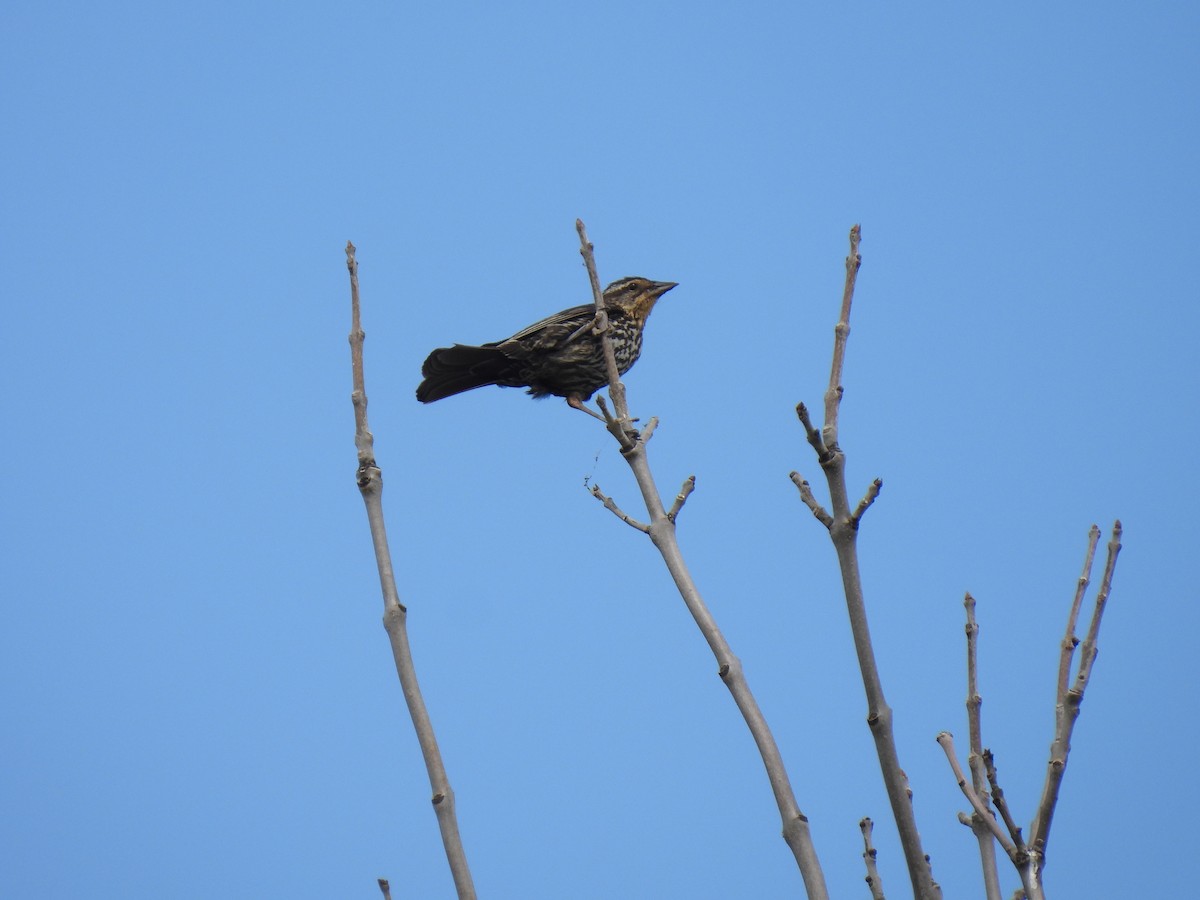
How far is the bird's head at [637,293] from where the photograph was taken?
6.61m

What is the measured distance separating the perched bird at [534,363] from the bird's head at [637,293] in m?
0.30

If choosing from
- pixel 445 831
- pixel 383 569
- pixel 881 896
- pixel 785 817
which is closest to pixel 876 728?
pixel 785 817

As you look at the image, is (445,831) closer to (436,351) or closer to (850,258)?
(850,258)

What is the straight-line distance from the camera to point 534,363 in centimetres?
606

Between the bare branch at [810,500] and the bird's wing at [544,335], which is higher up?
the bird's wing at [544,335]

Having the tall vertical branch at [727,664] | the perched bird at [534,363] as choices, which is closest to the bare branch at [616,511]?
the tall vertical branch at [727,664]

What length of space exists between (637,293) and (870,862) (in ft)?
14.7

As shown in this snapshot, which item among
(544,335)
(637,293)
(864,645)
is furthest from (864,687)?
(637,293)

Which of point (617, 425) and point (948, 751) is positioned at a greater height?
point (617, 425)

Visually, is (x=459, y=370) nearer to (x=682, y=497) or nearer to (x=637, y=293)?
(x=637, y=293)

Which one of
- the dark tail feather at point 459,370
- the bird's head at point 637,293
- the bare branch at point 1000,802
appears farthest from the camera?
the bird's head at point 637,293

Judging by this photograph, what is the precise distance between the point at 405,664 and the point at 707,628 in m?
0.53

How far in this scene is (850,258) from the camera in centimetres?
240

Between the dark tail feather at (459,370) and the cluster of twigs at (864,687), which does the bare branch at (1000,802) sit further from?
the dark tail feather at (459,370)
